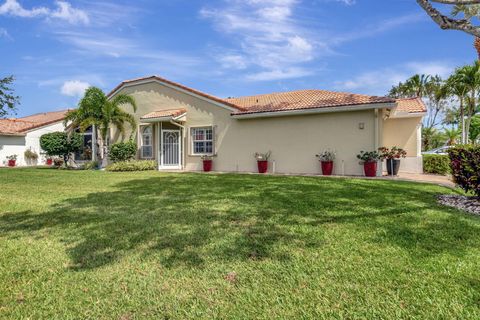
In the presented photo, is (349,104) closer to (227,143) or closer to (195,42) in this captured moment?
(227,143)

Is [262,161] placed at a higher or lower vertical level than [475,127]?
lower

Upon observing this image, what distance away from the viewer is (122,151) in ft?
63.0

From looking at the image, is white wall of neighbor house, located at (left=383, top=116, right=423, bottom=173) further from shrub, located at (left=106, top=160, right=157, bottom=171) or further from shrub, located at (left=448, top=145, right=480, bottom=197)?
shrub, located at (left=106, top=160, right=157, bottom=171)

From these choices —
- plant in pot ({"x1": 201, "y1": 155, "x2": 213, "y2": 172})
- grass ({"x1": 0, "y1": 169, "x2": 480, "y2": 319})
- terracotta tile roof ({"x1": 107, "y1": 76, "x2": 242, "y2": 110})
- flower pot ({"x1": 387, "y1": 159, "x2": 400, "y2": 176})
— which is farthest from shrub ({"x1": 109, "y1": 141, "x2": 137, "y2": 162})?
flower pot ({"x1": 387, "y1": 159, "x2": 400, "y2": 176})

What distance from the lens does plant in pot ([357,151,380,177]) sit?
13.4 metres

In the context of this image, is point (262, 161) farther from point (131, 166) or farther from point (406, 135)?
point (406, 135)

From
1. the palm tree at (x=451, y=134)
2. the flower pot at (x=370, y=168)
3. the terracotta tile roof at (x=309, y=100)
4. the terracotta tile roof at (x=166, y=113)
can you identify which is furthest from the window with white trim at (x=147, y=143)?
the palm tree at (x=451, y=134)

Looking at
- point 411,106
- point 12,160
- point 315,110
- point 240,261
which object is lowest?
point 240,261

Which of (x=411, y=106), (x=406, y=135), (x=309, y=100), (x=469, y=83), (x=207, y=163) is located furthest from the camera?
→ (x=469, y=83)

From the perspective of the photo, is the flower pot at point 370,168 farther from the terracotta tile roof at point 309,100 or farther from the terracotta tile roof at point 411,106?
the terracotta tile roof at point 411,106

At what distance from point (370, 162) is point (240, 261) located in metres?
11.4

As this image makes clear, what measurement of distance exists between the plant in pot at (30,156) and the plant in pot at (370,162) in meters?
29.8

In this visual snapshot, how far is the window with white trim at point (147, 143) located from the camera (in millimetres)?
20078

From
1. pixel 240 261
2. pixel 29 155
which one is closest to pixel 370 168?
pixel 240 261
